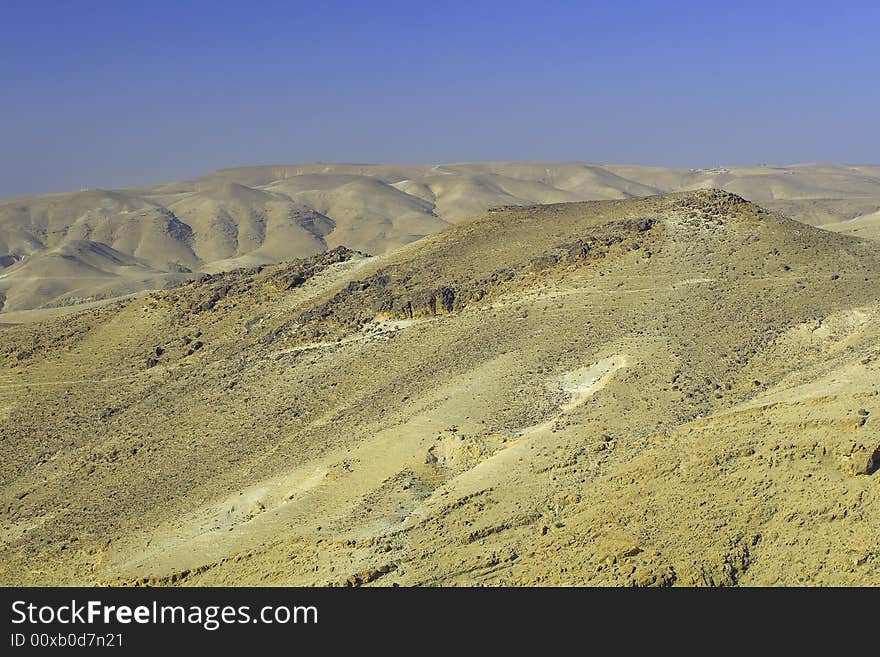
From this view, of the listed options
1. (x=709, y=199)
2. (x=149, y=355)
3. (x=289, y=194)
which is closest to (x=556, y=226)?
(x=709, y=199)

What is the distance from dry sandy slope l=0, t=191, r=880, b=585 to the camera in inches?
478

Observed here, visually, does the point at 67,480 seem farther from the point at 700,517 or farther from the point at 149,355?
the point at 700,517

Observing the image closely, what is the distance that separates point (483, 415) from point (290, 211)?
344ft

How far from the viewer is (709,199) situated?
31500mm

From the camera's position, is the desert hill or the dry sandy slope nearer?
the dry sandy slope

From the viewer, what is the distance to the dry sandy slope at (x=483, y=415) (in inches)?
478

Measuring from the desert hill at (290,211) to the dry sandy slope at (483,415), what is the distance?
49280 mm

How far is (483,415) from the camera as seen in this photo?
19.6 metres

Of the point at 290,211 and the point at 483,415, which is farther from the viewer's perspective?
the point at 290,211

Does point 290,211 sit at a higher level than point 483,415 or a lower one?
lower

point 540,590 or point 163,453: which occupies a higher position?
point 540,590

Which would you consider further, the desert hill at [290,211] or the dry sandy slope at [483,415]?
the desert hill at [290,211]

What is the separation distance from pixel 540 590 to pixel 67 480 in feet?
51.2

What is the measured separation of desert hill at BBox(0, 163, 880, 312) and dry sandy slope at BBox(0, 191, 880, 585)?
4928 cm
